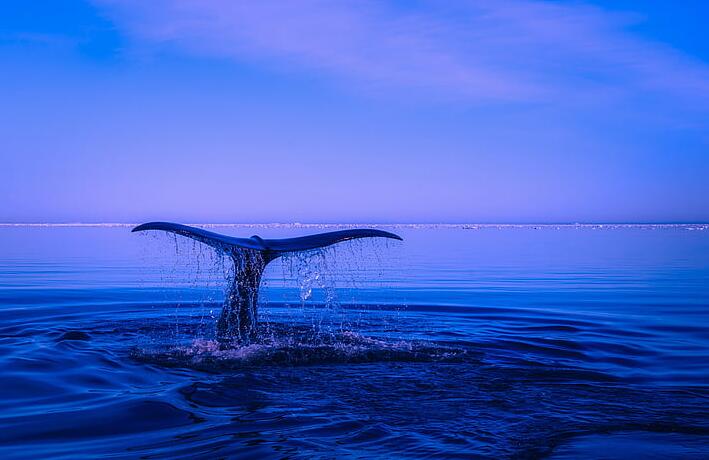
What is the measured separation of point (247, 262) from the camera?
29.5 feet

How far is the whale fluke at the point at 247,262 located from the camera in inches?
335

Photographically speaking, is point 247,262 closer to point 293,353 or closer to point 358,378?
point 293,353

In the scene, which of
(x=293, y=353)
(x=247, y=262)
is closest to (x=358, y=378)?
(x=293, y=353)

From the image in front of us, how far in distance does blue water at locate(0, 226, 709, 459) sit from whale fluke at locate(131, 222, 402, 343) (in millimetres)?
239

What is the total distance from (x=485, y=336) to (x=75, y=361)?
5830mm

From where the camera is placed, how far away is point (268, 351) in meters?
8.51

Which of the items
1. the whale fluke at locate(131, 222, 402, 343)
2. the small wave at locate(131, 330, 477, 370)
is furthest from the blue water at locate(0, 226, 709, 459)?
the whale fluke at locate(131, 222, 402, 343)

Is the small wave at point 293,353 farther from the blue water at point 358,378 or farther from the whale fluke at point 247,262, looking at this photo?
the whale fluke at point 247,262

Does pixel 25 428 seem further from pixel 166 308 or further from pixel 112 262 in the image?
pixel 112 262

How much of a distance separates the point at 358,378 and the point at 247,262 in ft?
8.63

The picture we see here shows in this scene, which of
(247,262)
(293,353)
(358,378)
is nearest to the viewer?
(358,378)

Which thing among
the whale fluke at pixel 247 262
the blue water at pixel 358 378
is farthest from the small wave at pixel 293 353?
the whale fluke at pixel 247 262

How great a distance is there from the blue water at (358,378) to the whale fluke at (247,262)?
239 millimetres

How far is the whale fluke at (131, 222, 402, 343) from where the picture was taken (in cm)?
851
